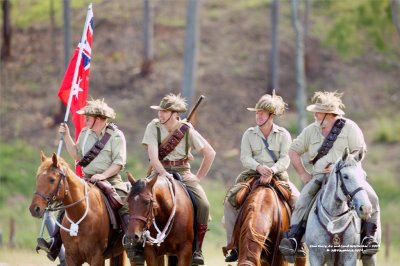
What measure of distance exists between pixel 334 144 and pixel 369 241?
149 cm

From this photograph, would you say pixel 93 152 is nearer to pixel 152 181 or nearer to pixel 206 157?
pixel 206 157

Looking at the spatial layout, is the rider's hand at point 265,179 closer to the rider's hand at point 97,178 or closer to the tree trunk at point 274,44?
the rider's hand at point 97,178

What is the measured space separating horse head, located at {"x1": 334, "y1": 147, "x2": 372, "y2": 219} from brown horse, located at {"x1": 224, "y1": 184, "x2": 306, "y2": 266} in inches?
63.8

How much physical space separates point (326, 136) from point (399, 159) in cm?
2303

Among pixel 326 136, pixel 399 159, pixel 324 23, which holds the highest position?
pixel 324 23

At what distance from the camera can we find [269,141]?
1911cm

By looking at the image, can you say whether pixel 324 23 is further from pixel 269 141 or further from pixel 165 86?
pixel 269 141

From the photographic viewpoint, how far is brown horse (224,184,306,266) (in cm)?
1741

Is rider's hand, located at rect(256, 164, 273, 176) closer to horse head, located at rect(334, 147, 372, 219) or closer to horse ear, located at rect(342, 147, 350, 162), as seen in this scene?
horse head, located at rect(334, 147, 372, 219)

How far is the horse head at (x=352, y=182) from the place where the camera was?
51.4 ft

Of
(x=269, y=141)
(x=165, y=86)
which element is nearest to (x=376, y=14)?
(x=165, y=86)

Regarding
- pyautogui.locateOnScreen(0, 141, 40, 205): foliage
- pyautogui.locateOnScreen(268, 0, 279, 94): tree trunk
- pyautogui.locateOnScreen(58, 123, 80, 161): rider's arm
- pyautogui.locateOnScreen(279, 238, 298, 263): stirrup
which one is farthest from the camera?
pyautogui.locateOnScreen(268, 0, 279, 94): tree trunk

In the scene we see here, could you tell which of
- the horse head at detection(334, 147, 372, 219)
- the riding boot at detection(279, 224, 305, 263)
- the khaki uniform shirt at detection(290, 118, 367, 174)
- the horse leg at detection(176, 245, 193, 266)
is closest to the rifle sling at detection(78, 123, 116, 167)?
the horse leg at detection(176, 245, 193, 266)

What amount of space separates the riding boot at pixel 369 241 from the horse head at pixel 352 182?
925 mm
